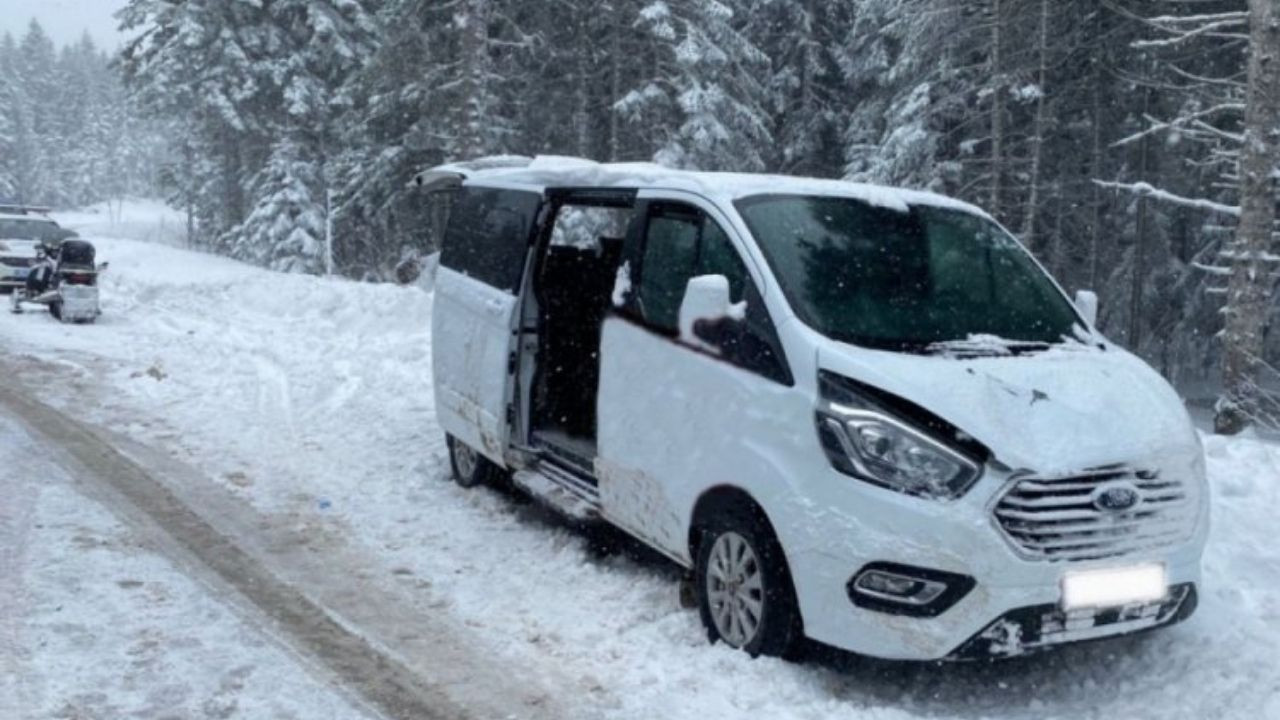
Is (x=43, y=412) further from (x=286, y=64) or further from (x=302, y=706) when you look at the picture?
(x=286, y=64)

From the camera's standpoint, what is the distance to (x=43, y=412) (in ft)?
35.3

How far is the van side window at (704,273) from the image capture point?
5133 mm

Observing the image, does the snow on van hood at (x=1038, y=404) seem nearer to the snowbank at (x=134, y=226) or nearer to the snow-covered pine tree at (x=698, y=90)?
the snow-covered pine tree at (x=698, y=90)

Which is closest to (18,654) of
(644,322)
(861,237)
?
(644,322)

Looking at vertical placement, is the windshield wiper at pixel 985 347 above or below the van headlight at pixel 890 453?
above

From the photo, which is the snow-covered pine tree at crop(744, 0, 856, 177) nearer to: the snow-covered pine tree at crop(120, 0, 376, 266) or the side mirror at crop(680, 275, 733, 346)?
the snow-covered pine tree at crop(120, 0, 376, 266)

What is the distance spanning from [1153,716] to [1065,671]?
492mm

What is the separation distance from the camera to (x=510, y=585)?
254 inches

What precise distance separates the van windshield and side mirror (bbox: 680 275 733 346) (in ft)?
0.95

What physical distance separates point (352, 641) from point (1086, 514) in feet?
11.5

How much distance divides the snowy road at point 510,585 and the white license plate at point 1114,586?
51 cm

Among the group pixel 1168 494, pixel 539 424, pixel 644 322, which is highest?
pixel 644 322

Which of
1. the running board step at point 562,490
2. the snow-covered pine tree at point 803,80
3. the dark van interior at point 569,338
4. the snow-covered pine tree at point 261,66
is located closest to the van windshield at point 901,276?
the running board step at point 562,490

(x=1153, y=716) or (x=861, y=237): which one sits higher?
(x=861, y=237)
